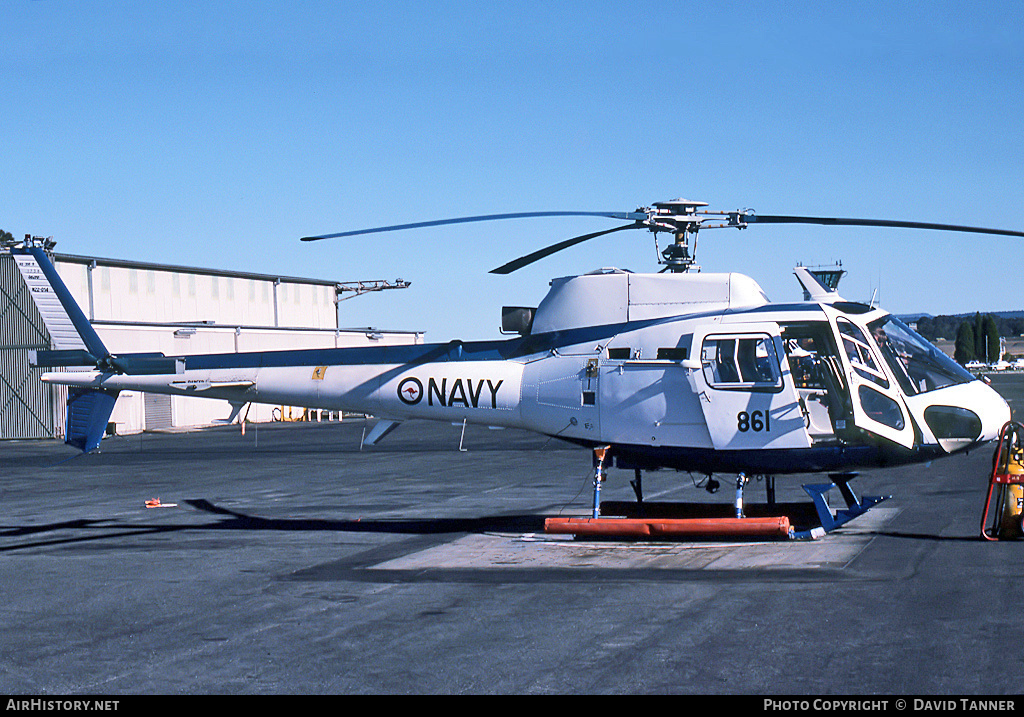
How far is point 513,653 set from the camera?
8336 millimetres

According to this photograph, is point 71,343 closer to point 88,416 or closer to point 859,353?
point 88,416

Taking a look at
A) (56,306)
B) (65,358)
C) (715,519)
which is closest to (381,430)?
(715,519)

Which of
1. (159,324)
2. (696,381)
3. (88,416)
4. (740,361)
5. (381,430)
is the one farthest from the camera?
(159,324)

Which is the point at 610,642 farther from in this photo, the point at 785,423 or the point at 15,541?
the point at 15,541

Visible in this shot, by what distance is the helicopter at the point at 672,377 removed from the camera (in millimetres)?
13102

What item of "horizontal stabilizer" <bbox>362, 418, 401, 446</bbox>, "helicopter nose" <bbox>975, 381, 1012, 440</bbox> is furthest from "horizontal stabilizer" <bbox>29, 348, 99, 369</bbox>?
"helicopter nose" <bbox>975, 381, 1012, 440</bbox>

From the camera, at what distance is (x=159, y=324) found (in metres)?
53.3

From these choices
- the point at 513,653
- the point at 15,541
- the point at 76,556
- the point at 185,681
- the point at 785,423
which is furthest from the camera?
the point at 15,541

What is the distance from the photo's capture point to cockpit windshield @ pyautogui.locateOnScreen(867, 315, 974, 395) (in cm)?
1317

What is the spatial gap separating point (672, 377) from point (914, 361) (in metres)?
3.23

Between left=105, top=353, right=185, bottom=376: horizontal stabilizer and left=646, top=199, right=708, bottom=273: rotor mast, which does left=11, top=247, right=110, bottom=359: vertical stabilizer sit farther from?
left=646, top=199, right=708, bottom=273: rotor mast

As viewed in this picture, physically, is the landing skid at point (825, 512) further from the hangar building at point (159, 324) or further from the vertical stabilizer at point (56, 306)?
the hangar building at point (159, 324)
